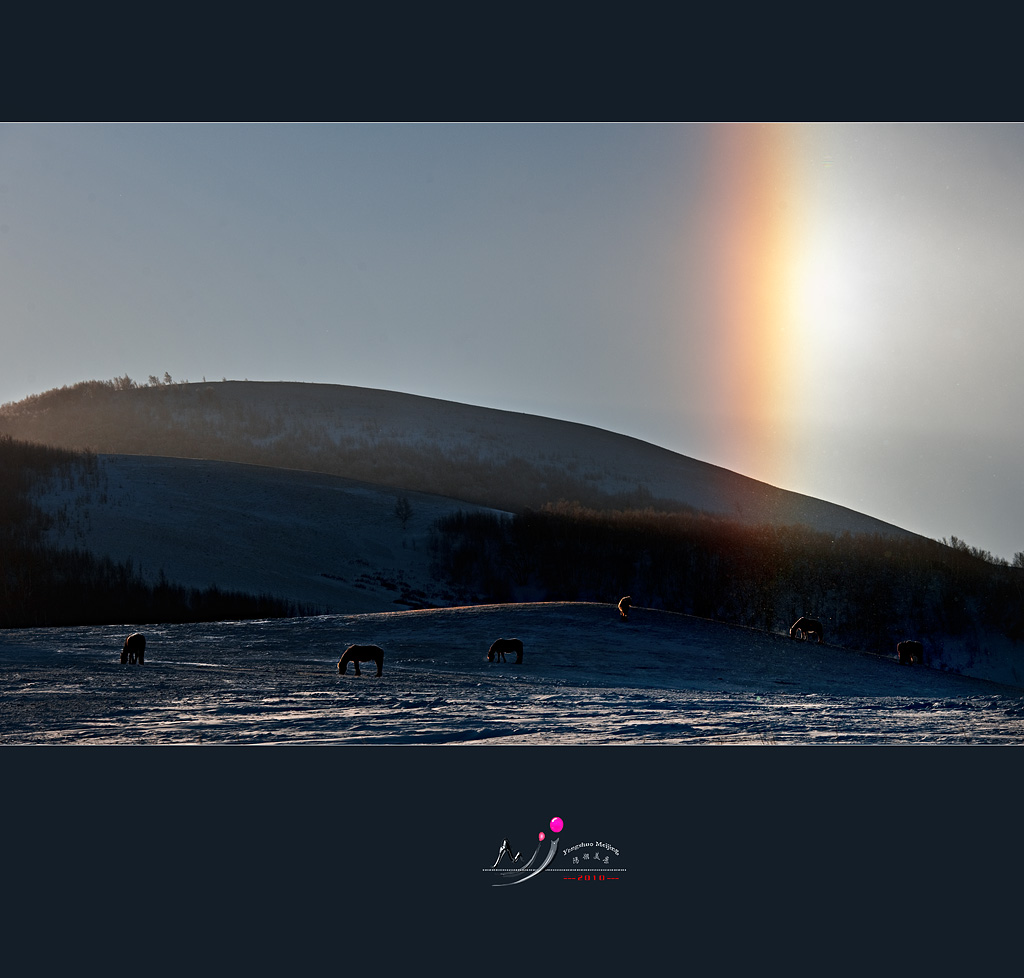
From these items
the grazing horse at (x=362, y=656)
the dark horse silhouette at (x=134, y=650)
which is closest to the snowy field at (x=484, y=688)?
the grazing horse at (x=362, y=656)

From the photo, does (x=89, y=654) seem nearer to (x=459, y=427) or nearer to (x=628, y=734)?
(x=628, y=734)

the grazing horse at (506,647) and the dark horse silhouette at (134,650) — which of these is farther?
the grazing horse at (506,647)

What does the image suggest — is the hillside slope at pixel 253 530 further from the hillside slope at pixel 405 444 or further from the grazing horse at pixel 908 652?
the hillside slope at pixel 405 444

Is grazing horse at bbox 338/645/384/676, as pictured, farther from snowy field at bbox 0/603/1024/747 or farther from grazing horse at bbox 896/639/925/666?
grazing horse at bbox 896/639/925/666

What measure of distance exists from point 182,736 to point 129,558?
1456 inches

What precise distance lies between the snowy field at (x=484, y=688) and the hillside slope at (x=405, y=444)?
70.2 metres

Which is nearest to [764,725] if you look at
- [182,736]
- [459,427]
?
[182,736]

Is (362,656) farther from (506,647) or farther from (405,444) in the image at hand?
(405,444)

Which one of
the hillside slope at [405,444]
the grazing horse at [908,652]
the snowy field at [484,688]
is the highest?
the hillside slope at [405,444]

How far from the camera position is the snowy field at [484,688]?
12922 mm

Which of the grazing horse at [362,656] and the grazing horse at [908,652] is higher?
the grazing horse at [908,652]

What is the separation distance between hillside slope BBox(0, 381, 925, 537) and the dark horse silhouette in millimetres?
75997

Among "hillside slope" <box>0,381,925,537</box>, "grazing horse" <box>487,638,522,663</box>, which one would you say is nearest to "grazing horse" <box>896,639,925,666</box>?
"grazing horse" <box>487,638,522,663</box>

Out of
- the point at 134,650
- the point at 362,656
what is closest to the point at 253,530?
the point at 134,650
